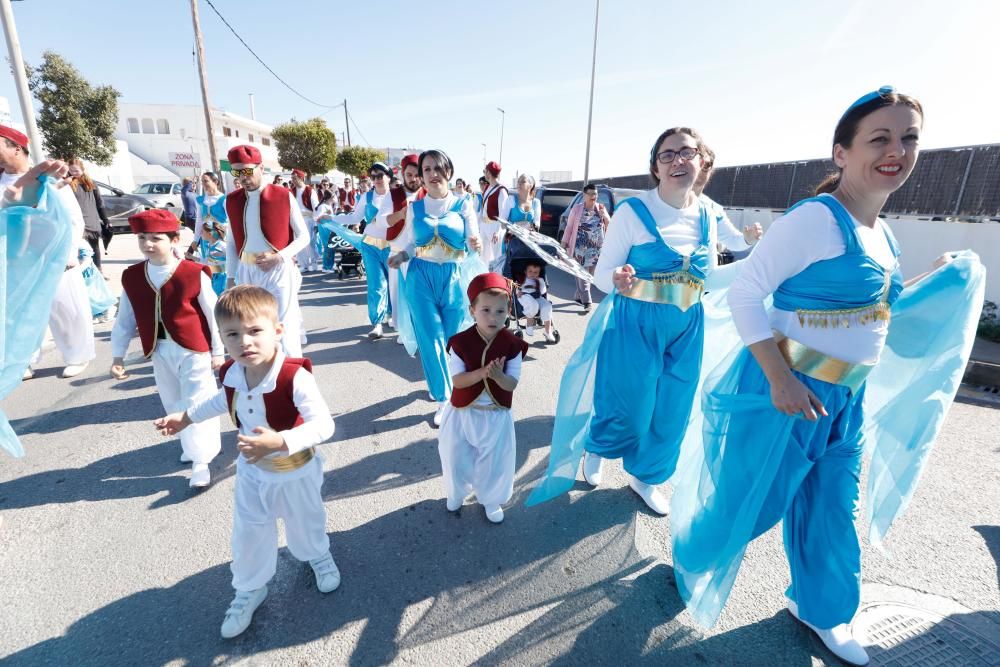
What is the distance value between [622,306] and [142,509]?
3.00 m

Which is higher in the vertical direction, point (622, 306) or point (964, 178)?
point (964, 178)

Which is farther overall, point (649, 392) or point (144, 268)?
point (144, 268)

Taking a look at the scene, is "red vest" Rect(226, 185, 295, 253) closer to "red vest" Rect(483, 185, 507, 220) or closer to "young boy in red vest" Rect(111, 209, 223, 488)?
"young boy in red vest" Rect(111, 209, 223, 488)

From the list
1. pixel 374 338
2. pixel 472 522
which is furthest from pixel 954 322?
pixel 374 338

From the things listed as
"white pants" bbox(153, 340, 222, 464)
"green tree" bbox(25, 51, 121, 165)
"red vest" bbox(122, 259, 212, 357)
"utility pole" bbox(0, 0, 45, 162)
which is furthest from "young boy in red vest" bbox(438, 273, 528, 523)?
"green tree" bbox(25, 51, 121, 165)

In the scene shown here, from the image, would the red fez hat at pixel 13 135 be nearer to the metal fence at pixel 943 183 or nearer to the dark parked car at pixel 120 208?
Result: the metal fence at pixel 943 183

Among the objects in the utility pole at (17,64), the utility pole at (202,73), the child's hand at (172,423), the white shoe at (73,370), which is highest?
the utility pole at (202,73)

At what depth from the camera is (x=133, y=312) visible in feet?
9.63

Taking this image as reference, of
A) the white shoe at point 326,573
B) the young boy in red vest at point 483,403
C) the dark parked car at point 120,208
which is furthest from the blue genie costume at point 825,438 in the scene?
the dark parked car at point 120,208

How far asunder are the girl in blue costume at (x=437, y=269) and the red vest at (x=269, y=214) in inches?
35.9

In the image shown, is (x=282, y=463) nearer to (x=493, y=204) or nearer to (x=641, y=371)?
(x=641, y=371)

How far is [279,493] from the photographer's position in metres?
2.08

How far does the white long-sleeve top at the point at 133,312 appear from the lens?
9.39 ft

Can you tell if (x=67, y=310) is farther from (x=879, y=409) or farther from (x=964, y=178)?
(x=964, y=178)
